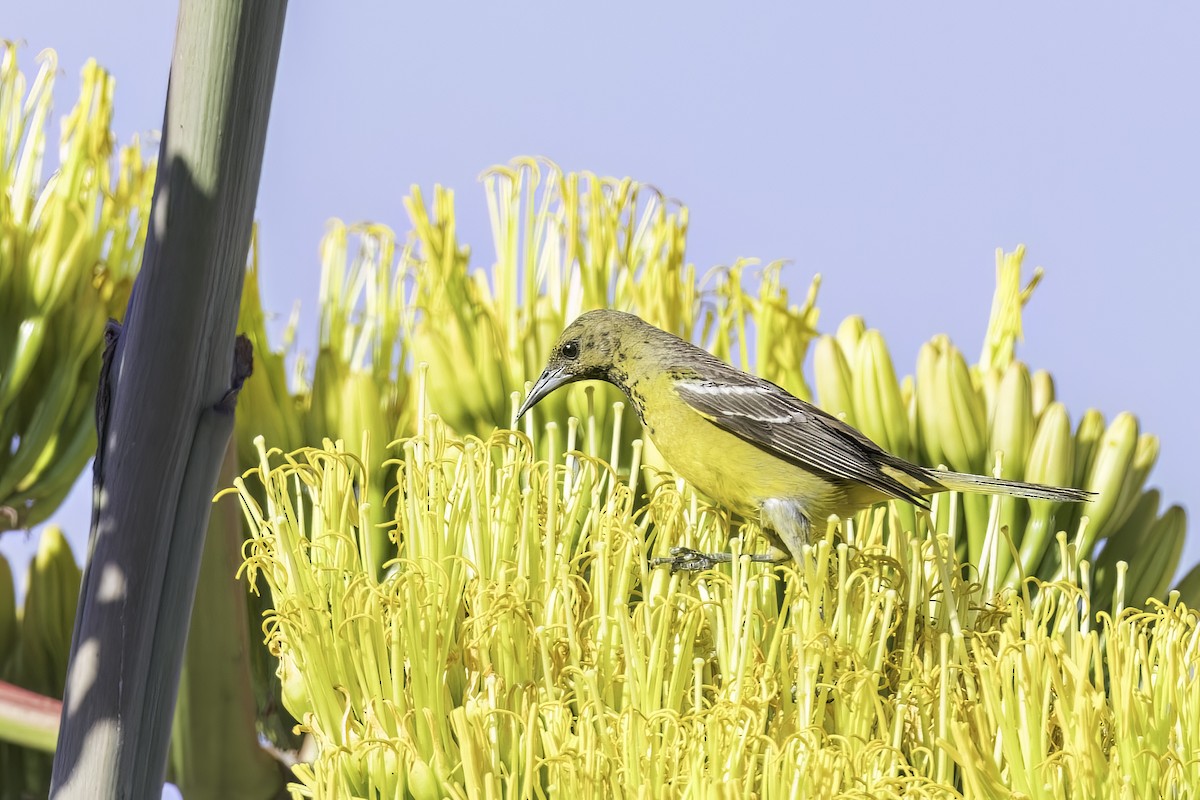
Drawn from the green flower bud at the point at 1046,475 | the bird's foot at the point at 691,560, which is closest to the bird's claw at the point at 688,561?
the bird's foot at the point at 691,560

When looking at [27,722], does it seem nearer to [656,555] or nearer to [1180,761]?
[656,555]

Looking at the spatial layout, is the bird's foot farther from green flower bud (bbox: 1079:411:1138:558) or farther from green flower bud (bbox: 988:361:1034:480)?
green flower bud (bbox: 1079:411:1138:558)

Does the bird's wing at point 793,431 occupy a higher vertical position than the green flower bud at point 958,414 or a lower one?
lower

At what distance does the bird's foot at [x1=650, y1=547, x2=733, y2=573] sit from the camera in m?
1.62

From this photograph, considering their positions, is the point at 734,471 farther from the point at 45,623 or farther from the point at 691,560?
the point at 45,623

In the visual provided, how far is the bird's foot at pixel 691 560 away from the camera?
1.62 m

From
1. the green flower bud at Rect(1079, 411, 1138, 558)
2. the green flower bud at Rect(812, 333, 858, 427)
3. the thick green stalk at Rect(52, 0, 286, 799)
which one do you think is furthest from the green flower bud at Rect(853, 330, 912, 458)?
the thick green stalk at Rect(52, 0, 286, 799)

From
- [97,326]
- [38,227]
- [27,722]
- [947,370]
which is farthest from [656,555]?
[38,227]

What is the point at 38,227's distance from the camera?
222 cm

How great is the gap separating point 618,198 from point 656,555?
71cm

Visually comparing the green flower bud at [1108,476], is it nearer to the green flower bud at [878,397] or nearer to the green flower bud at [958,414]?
the green flower bud at [958,414]

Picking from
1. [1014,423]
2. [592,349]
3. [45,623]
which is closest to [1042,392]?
[1014,423]

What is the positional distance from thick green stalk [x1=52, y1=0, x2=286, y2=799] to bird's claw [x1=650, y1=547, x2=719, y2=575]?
707mm

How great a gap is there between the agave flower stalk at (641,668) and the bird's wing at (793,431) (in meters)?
0.10
